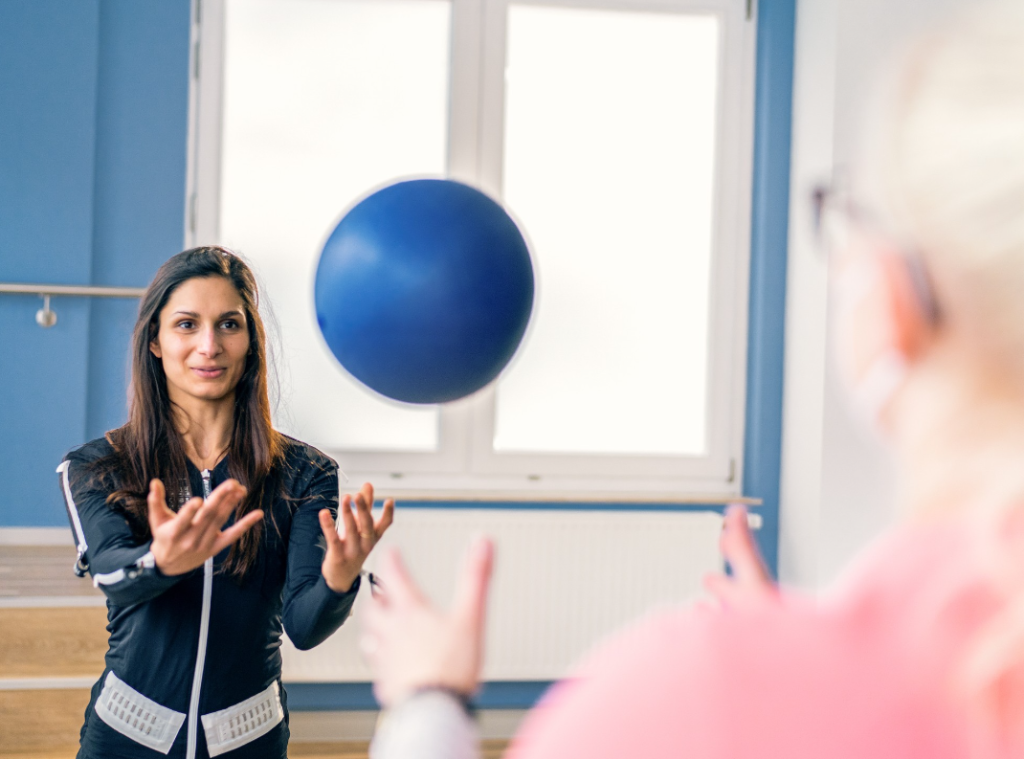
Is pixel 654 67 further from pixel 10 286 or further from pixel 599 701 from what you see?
pixel 599 701

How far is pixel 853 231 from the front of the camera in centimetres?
38

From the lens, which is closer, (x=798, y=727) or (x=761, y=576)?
(x=798, y=727)

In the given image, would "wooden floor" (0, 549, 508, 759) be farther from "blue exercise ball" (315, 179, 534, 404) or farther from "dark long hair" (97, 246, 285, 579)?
"blue exercise ball" (315, 179, 534, 404)

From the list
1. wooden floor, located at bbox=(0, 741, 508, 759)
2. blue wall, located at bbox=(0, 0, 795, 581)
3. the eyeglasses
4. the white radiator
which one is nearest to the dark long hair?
the eyeglasses

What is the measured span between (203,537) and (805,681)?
3.11ft

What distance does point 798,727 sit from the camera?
312 millimetres

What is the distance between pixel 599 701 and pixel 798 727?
0.23 ft

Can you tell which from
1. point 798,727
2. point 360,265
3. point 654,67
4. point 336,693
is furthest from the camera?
point 654,67

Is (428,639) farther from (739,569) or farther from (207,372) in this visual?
(207,372)

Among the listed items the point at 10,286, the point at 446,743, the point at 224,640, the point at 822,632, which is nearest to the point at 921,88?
the point at 822,632

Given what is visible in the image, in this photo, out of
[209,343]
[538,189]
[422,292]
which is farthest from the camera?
[538,189]

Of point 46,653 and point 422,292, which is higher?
point 422,292

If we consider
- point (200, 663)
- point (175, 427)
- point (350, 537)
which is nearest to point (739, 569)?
point (350, 537)

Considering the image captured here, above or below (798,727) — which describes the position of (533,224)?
above
